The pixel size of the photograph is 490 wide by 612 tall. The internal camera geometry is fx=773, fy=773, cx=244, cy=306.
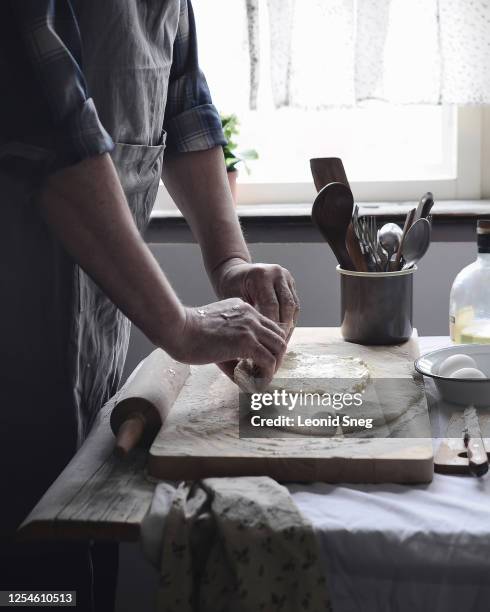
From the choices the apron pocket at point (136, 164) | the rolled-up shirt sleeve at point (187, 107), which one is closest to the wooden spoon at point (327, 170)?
the rolled-up shirt sleeve at point (187, 107)

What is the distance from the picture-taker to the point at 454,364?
3.27 feet

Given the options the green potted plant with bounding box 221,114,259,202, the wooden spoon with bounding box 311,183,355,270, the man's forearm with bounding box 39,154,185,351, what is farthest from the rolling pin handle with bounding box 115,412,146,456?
the green potted plant with bounding box 221,114,259,202

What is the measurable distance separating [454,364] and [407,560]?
38cm

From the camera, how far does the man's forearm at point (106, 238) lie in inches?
33.2

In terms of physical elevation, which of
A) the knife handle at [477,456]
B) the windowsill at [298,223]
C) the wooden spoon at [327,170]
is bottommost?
the knife handle at [477,456]

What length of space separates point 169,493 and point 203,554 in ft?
0.27

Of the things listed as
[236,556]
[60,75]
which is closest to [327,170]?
[60,75]

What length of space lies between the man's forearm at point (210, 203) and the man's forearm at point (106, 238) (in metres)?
0.34

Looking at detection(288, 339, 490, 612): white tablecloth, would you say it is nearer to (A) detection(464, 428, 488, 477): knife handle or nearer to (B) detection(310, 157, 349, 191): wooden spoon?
(A) detection(464, 428, 488, 477): knife handle

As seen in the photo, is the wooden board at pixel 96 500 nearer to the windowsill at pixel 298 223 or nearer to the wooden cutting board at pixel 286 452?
the wooden cutting board at pixel 286 452

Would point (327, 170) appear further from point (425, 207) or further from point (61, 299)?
point (61, 299)

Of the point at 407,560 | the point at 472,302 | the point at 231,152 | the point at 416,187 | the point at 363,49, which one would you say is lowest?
the point at 407,560

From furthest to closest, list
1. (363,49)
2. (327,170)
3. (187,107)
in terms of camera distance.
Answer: (363,49), (327,170), (187,107)

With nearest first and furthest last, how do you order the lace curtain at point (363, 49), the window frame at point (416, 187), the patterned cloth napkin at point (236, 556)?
the patterned cloth napkin at point (236, 556)
the lace curtain at point (363, 49)
the window frame at point (416, 187)
